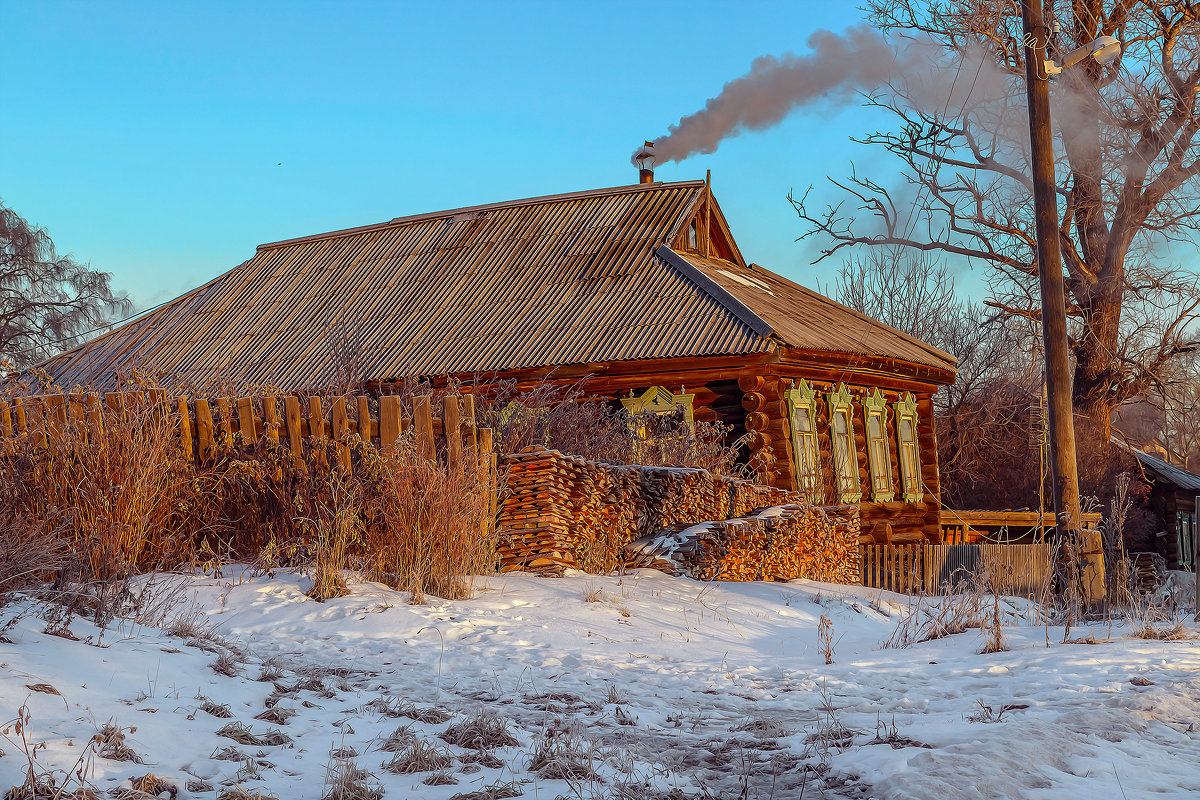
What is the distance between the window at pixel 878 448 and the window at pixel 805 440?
1947mm

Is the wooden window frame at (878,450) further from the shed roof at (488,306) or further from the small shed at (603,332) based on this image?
the shed roof at (488,306)

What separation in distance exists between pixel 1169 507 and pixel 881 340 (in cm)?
901

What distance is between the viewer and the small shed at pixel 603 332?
16297mm

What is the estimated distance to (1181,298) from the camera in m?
21.6

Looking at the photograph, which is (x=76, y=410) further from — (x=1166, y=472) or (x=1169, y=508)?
(x=1169, y=508)

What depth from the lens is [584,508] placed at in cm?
965

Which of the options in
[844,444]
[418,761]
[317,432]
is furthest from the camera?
[844,444]

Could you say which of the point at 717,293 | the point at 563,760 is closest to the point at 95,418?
the point at 563,760

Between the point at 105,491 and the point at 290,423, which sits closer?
the point at 105,491

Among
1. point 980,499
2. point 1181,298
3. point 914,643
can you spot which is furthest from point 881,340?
point 914,643

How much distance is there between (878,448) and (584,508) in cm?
1084

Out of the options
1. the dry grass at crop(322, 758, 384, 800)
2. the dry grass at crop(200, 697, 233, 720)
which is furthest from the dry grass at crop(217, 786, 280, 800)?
the dry grass at crop(200, 697, 233, 720)

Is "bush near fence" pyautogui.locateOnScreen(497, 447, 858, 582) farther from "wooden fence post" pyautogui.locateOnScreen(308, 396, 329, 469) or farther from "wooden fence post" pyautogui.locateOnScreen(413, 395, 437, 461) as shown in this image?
"wooden fence post" pyautogui.locateOnScreen(308, 396, 329, 469)

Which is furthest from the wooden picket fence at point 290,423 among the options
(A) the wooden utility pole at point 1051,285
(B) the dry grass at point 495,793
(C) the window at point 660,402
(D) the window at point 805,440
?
(D) the window at point 805,440
